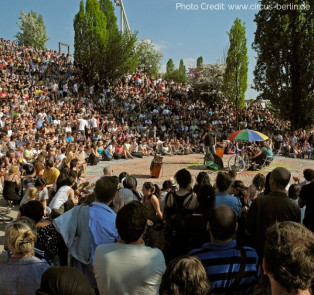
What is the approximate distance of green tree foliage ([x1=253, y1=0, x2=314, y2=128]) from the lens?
2516 centimetres

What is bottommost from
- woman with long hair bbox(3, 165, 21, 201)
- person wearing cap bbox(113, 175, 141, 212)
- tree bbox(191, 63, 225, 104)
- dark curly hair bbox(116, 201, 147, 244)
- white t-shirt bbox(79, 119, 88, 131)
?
woman with long hair bbox(3, 165, 21, 201)

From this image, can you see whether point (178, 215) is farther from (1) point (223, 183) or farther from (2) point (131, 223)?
(2) point (131, 223)

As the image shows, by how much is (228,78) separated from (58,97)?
16.3m

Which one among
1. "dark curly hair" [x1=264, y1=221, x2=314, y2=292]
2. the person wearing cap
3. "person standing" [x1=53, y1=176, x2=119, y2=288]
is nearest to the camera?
"dark curly hair" [x1=264, y1=221, x2=314, y2=292]

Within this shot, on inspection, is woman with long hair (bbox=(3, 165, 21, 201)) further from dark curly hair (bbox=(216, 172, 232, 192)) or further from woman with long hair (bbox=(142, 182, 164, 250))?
dark curly hair (bbox=(216, 172, 232, 192))

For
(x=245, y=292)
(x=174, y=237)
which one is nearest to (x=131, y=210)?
(x=245, y=292)

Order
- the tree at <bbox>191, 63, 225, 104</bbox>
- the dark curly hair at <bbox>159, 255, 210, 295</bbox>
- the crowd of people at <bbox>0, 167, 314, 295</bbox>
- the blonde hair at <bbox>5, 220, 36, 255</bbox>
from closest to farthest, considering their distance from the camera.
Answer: the crowd of people at <bbox>0, 167, 314, 295</bbox>
the dark curly hair at <bbox>159, 255, 210, 295</bbox>
the blonde hair at <bbox>5, 220, 36, 255</bbox>
the tree at <bbox>191, 63, 225, 104</bbox>

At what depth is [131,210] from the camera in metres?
2.65

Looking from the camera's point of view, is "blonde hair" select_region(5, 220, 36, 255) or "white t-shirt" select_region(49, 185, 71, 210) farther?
"white t-shirt" select_region(49, 185, 71, 210)

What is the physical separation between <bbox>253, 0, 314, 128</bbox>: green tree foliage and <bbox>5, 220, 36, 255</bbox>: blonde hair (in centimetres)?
2628

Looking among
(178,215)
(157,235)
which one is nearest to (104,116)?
(157,235)

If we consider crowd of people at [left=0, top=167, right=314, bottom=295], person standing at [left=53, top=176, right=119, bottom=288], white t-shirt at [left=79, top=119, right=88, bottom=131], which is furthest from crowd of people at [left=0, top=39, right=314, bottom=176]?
person standing at [left=53, top=176, right=119, bottom=288]

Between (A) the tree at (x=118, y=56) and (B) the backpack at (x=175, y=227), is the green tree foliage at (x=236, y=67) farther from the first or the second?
(B) the backpack at (x=175, y=227)

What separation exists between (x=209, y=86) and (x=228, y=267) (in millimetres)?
32922
